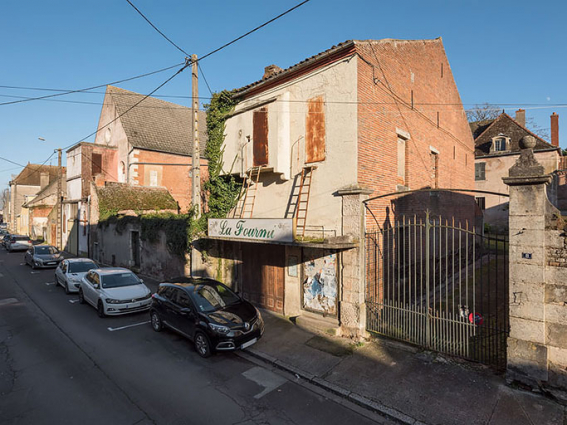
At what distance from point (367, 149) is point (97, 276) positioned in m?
11.2

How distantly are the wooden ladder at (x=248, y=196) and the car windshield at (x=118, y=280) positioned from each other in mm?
4803

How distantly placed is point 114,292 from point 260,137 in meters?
7.83

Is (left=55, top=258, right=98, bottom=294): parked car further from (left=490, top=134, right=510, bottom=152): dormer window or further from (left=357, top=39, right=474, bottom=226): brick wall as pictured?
(left=490, top=134, right=510, bottom=152): dormer window

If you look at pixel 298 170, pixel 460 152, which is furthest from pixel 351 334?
pixel 460 152

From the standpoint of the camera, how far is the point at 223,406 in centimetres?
604

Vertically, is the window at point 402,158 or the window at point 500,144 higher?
the window at point 500,144

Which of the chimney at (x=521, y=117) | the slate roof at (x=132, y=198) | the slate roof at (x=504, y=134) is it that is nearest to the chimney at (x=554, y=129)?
the slate roof at (x=504, y=134)

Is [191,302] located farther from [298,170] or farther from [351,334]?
[298,170]

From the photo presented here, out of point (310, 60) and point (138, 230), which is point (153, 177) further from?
point (310, 60)

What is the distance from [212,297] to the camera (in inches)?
358

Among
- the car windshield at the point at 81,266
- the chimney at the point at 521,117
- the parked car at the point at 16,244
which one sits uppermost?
the chimney at the point at 521,117

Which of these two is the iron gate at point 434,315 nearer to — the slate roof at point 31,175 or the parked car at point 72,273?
the parked car at point 72,273

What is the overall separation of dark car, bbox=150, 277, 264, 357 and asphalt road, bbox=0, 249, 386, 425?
46 cm

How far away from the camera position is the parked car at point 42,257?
825 inches
